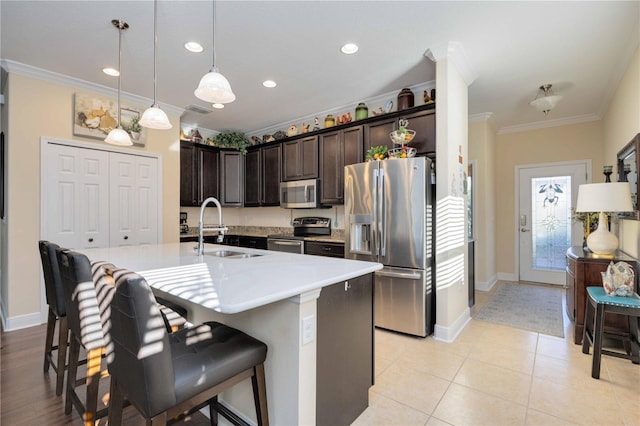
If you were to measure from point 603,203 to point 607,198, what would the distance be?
0.05 m

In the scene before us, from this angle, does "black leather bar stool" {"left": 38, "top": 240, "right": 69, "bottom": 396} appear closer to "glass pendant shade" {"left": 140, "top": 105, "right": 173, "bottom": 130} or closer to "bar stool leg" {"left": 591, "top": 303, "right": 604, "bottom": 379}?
"glass pendant shade" {"left": 140, "top": 105, "right": 173, "bottom": 130}

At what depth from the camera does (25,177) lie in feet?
10.9

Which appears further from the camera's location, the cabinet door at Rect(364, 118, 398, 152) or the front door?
the front door

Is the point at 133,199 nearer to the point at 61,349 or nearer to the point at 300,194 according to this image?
the point at 300,194

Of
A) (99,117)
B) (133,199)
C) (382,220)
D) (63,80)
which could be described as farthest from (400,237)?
(63,80)

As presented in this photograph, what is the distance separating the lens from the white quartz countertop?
121 cm

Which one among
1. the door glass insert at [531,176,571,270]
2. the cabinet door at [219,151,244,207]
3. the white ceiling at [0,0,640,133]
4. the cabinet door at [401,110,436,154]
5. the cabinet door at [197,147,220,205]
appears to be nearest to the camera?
the white ceiling at [0,0,640,133]

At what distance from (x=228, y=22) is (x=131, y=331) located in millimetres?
2455

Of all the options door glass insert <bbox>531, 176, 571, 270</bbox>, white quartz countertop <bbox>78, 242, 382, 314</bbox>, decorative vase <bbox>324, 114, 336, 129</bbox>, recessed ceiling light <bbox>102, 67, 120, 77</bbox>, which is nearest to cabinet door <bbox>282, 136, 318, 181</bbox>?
decorative vase <bbox>324, 114, 336, 129</bbox>

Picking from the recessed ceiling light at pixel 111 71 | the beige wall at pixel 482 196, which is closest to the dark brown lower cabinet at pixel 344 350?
the recessed ceiling light at pixel 111 71

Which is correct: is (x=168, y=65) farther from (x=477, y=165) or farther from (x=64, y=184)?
(x=477, y=165)

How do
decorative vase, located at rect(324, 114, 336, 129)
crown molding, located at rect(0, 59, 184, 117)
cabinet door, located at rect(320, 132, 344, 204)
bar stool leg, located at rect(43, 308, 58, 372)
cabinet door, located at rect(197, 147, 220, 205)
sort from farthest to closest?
cabinet door, located at rect(197, 147, 220, 205)
decorative vase, located at rect(324, 114, 336, 129)
cabinet door, located at rect(320, 132, 344, 204)
crown molding, located at rect(0, 59, 184, 117)
bar stool leg, located at rect(43, 308, 58, 372)

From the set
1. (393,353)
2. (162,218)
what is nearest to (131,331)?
(393,353)

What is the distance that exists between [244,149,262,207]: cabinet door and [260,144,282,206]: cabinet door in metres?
0.09
